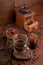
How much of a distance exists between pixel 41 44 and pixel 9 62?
0.37 m

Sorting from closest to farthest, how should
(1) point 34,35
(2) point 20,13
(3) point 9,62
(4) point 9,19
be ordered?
(3) point 9,62 → (1) point 34,35 → (2) point 20,13 → (4) point 9,19

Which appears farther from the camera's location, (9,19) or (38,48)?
(9,19)

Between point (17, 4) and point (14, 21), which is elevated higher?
point (17, 4)

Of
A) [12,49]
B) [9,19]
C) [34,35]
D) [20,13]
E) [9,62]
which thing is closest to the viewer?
[9,62]

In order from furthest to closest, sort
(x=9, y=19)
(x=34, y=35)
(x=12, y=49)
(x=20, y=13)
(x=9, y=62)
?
1. (x=9, y=19)
2. (x=20, y=13)
3. (x=34, y=35)
4. (x=12, y=49)
5. (x=9, y=62)

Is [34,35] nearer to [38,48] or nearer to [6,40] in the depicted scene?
[38,48]

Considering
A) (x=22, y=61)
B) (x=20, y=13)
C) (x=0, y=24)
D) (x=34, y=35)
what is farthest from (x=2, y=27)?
(x=22, y=61)

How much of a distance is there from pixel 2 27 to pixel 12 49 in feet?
1.23

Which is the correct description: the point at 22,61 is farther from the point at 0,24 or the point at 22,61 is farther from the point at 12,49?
the point at 0,24

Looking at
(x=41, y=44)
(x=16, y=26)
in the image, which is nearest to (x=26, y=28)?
(x=16, y=26)

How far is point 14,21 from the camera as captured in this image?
213 centimetres

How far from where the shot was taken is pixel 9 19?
209 centimetres

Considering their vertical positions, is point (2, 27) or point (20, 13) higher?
point (20, 13)

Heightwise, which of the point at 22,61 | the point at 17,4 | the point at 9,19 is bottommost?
the point at 22,61
